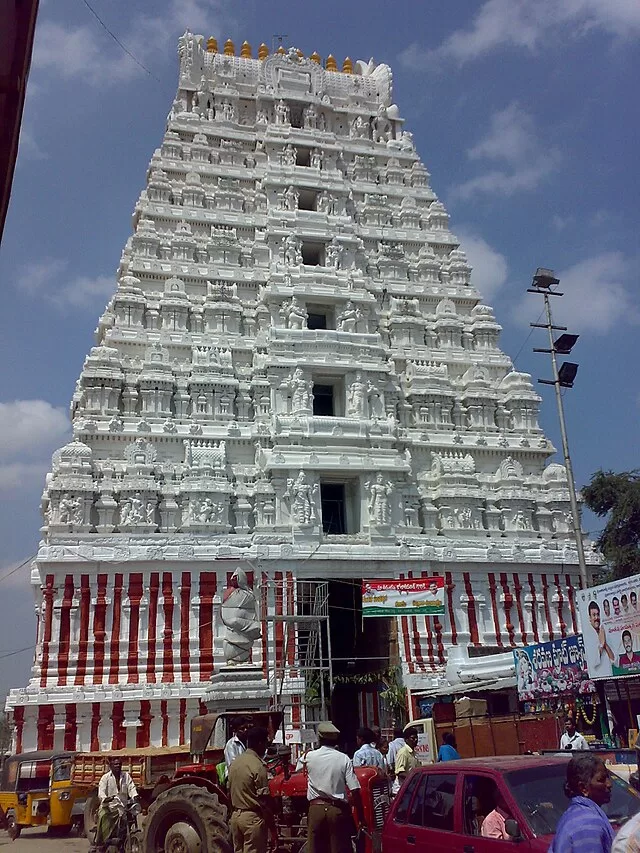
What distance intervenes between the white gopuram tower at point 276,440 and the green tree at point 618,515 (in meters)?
9.82

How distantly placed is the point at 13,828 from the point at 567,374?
19.0m

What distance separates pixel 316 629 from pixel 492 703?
586cm

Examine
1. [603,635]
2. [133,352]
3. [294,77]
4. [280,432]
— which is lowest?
[603,635]

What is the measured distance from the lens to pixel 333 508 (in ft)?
98.4

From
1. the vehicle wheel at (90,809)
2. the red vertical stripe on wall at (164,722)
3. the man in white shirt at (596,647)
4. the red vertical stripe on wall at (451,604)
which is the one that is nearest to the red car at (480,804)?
the vehicle wheel at (90,809)

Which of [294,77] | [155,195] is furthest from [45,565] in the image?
[294,77]

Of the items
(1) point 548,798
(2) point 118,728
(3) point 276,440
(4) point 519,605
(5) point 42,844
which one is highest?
(3) point 276,440

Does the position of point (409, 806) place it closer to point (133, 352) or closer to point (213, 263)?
point (133, 352)

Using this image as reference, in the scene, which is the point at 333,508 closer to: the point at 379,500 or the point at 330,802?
the point at 379,500

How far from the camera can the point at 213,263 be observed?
33.3 m

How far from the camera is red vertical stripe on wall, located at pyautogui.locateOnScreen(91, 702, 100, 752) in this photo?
22594 millimetres

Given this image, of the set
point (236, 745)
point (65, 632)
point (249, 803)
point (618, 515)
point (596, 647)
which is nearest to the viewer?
point (249, 803)

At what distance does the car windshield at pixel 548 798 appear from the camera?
6395 millimetres

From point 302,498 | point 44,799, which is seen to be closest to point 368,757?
point 44,799
